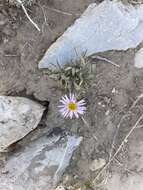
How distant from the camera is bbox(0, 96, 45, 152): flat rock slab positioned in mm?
3182

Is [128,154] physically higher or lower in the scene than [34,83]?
lower

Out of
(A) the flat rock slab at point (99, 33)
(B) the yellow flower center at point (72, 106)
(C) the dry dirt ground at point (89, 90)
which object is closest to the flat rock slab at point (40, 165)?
(C) the dry dirt ground at point (89, 90)

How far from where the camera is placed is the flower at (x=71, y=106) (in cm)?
320

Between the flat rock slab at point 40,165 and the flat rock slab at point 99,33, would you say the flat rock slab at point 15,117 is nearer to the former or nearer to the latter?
the flat rock slab at point 40,165

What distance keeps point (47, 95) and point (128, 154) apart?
2.20 ft

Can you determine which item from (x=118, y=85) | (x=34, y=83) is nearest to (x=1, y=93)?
(x=34, y=83)

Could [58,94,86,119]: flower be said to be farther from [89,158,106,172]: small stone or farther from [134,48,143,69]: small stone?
[134,48,143,69]: small stone

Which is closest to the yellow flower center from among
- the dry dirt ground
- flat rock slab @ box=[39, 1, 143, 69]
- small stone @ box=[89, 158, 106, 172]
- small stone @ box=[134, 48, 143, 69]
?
the dry dirt ground

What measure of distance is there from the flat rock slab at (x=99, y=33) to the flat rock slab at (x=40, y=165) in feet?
1.73

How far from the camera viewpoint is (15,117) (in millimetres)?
3193

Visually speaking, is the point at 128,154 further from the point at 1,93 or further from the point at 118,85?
the point at 1,93

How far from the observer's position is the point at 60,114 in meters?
3.27

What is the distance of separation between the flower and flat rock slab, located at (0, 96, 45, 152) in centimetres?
16

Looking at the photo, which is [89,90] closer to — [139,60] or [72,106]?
[72,106]
